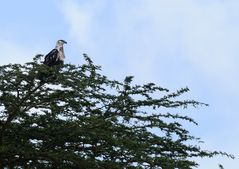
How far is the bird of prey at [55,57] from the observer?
555 inches

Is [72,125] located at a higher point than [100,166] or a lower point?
higher

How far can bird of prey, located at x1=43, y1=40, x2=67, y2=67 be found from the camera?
46.3 ft

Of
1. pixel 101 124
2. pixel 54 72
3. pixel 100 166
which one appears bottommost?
pixel 100 166

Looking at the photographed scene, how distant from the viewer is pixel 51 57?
14219 millimetres

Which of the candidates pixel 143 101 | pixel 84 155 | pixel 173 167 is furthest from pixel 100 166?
pixel 143 101

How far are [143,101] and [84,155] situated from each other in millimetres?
2345

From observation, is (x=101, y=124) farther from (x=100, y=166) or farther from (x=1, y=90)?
(x=1, y=90)

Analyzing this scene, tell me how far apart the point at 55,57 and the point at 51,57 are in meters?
0.10

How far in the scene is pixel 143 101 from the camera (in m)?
14.9

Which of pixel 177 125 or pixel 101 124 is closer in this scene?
pixel 101 124

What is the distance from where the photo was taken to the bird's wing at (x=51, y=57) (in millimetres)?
14100

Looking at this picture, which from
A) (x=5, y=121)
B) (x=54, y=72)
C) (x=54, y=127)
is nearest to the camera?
(x=54, y=72)

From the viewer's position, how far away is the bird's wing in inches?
555

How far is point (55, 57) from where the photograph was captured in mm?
14188
